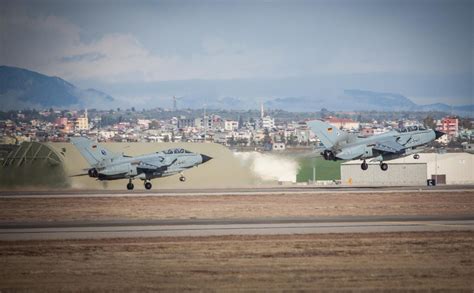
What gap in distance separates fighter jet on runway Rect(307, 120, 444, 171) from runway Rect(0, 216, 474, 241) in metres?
25.0

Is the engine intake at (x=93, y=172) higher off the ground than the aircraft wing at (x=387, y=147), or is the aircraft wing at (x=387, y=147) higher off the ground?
the aircraft wing at (x=387, y=147)

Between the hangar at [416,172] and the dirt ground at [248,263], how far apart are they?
5466 centimetres

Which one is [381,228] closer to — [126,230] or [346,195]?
[126,230]

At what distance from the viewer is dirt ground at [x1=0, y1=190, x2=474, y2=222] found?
46603 millimetres

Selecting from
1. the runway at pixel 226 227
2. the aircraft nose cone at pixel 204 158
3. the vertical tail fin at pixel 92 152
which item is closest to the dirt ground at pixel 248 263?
the runway at pixel 226 227

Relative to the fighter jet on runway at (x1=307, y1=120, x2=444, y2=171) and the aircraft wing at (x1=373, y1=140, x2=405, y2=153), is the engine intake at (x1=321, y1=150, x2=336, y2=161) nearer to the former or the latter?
the fighter jet on runway at (x1=307, y1=120, x2=444, y2=171)

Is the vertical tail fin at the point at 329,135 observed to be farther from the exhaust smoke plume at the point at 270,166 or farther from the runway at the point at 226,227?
the runway at the point at 226,227

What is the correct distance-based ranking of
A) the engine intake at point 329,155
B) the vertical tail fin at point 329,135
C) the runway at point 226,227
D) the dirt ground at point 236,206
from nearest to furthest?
the runway at point 226,227 < the dirt ground at point 236,206 < the engine intake at point 329,155 < the vertical tail fin at point 329,135

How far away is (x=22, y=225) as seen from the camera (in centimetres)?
4206

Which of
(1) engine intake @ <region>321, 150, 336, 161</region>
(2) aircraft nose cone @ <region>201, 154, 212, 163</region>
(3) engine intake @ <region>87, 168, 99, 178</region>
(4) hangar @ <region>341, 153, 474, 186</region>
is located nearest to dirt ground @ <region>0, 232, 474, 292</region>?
(1) engine intake @ <region>321, 150, 336, 161</region>

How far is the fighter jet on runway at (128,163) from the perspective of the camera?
74.6 meters

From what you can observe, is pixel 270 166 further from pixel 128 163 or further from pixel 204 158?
pixel 128 163

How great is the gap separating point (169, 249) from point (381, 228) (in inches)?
434

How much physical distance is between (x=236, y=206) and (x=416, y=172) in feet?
139
